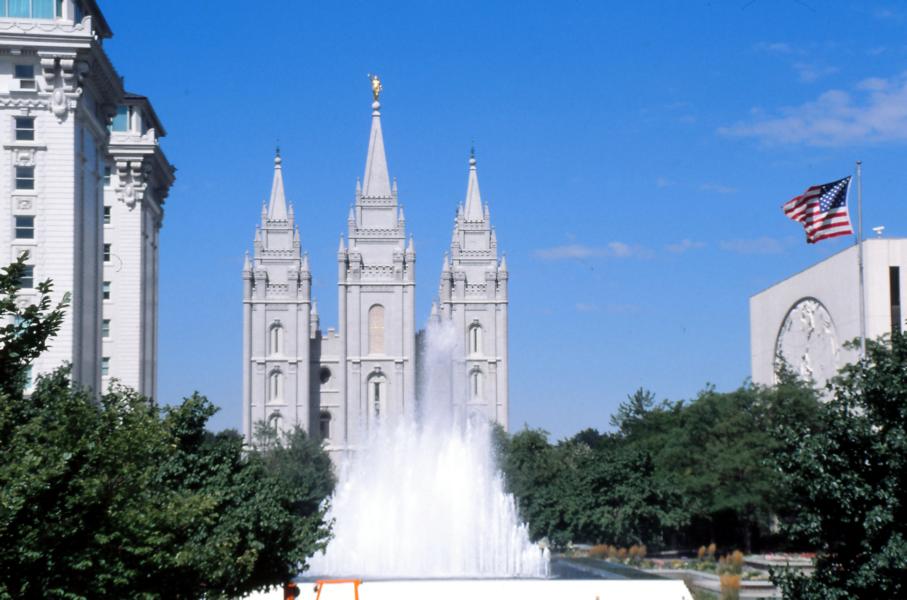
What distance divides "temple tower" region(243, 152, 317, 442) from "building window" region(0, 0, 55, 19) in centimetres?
7911

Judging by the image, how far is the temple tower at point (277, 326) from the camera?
405 feet

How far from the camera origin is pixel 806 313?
3017 inches

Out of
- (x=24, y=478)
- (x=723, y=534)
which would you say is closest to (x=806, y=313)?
(x=723, y=534)

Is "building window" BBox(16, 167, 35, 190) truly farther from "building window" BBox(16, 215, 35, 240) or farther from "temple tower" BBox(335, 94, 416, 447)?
"temple tower" BBox(335, 94, 416, 447)

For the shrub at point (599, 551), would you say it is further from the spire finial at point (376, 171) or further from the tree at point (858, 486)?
the spire finial at point (376, 171)

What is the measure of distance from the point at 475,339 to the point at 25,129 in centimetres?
8544

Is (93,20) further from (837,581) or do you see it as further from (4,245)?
(837,581)

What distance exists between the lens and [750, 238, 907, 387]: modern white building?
215 feet

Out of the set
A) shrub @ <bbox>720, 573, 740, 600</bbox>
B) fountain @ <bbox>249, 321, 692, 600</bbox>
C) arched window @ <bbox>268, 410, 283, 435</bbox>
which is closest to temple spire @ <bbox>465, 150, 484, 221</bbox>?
arched window @ <bbox>268, 410, 283, 435</bbox>

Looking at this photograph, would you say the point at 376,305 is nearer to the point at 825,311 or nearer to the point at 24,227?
the point at 825,311

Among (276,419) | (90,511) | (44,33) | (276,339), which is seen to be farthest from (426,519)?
(276,339)

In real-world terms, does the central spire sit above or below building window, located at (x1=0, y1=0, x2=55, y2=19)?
above

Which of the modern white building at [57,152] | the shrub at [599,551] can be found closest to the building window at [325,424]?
the shrub at [599,551]

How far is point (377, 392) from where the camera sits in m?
124
